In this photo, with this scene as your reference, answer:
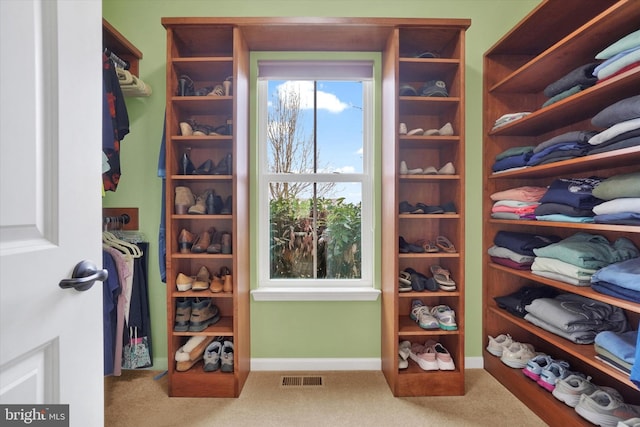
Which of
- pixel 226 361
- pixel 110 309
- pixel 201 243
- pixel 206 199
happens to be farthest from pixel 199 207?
pixel 226 361

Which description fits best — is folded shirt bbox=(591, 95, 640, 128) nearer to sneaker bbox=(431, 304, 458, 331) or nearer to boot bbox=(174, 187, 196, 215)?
sneaker bbox=(431, 304, 458, 331)

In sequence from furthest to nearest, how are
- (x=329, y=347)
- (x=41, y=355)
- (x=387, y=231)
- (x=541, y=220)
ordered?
(x=329, y=347), (x=387, y=231), (x=541, y=220), (x=41, y=355)

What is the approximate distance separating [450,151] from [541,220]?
70cm

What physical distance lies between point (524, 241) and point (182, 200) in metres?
2.14

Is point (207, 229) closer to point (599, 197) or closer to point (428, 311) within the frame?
point (428, 311)

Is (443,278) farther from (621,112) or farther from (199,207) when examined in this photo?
(199,207)

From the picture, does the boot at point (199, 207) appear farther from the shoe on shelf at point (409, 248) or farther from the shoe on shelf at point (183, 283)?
the shoe on shelf at point (409, 248)

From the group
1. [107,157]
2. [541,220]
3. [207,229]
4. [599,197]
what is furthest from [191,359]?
[599,197]

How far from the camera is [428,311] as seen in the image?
199cm

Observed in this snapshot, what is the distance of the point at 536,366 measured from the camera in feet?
5.69

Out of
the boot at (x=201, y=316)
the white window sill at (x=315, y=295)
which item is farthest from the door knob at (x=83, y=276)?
the white window sill at (x=315, y=295)

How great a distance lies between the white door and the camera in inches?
21.4

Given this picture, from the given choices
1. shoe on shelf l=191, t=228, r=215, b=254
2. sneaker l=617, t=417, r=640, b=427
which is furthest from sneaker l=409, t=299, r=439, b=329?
shoe on shelf l=191, t=228, r=215, b=254

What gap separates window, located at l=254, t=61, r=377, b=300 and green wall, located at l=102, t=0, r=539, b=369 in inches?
10.6
